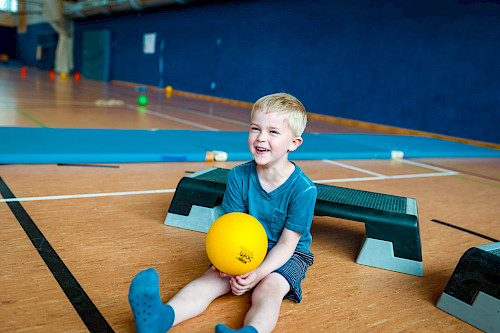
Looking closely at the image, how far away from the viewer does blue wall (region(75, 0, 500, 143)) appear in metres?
6.26

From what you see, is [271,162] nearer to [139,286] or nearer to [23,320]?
[139,286]

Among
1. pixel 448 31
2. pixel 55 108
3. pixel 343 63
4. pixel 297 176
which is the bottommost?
pixel 55 108

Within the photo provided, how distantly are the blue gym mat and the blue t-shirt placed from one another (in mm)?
1830

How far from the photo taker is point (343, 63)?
26.3ft

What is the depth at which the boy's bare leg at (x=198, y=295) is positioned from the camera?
127cm

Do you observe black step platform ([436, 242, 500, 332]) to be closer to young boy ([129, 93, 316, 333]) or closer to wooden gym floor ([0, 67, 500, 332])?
wooden gym floor ([0, 67, 500, 332])

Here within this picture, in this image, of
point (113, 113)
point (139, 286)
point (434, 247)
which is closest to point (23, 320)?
point (139, 286)

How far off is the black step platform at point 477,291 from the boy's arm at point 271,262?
557mm

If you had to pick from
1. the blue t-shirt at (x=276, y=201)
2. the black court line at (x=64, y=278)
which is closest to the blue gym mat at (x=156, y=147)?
the black court line at (x=64, y=278)

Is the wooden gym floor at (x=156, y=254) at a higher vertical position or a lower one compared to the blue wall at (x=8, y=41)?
lower

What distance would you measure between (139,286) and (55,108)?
5.59m

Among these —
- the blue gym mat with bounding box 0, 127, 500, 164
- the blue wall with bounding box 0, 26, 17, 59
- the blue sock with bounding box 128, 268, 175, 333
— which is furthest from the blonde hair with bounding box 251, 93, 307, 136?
the blue wall with bounding box 0, 26, 17, 59

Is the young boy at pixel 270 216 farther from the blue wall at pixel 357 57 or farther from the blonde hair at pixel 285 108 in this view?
the blue wall at pixel 357 57

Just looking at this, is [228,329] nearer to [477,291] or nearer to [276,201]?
[276,201]
